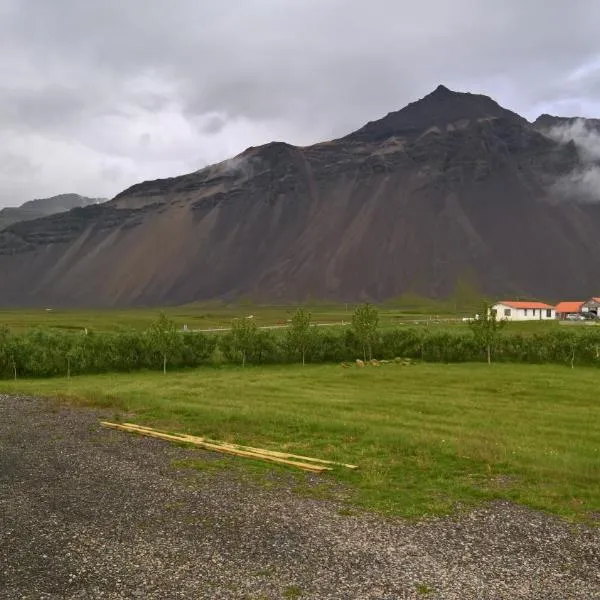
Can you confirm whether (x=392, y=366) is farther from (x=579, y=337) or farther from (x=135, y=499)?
(x=135, y=499)

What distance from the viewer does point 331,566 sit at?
13297 millimetres

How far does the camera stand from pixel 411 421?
3033cm

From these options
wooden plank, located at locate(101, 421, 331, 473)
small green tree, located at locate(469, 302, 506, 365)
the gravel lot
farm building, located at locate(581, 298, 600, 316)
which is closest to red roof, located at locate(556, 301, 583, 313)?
farm building, located at locate(581, 298, 600, 316)

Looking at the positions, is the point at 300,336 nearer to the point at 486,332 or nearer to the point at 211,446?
the point at 486,332

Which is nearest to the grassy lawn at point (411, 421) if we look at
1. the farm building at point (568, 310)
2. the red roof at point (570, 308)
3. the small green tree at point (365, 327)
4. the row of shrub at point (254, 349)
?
the row of shrub at point (254, 349)

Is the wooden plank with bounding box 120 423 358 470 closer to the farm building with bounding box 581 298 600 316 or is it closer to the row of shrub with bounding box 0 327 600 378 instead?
the row of shrub with bounding box 0 327 600 378

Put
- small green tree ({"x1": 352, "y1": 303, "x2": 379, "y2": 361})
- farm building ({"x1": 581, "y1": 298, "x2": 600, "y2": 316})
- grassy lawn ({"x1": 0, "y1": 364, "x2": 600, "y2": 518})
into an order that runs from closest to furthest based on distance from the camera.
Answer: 1. grassy lawn ({"x1": 0, "y1": 364, "x2": 600, "y2": 518})
2. small green tree ({"x1": 352, "y1": 303, "x2": 379, "y2": 361})
3. farm building ({"x1": 581, "y1": 298, "x2": 600, "y2": 316})

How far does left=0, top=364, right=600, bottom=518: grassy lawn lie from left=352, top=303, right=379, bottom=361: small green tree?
804 cm

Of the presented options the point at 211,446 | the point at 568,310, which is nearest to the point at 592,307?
the point at 568,310

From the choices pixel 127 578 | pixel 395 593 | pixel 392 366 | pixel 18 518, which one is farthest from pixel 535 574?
pixel 392 366

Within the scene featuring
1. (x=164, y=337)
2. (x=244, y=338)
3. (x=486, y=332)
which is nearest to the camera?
(x=164, y=337)

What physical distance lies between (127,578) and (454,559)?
726 centimetres

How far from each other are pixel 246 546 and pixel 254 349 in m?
48.9

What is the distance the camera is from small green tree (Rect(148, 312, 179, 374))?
5816cm
